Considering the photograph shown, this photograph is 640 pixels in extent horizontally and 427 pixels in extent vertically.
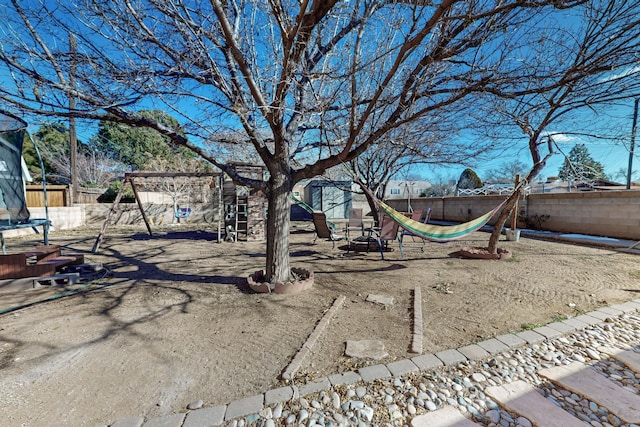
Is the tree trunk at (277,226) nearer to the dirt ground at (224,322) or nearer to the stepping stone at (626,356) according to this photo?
the dirt ground at (224,322)

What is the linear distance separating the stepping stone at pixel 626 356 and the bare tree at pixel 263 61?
2435mm

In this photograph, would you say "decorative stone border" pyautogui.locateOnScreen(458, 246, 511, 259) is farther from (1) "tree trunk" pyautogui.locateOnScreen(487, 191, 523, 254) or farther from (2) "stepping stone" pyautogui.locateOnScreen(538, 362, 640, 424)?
(2) "stepping stone" pyautogui.locateOnScreen(538, 362, 640, 424)

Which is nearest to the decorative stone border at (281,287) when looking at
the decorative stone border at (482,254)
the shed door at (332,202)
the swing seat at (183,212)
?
the decorative stone border at (482,254)

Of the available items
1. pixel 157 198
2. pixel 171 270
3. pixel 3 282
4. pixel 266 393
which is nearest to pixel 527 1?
pixel 266 393

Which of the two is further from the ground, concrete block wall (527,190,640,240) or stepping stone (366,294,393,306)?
concrete block wall (527,190,640,240)

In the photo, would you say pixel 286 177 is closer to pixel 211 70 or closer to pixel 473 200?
pixel 211 70

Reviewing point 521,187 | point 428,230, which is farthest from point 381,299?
point 521,187

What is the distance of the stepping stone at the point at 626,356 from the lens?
1.80 m

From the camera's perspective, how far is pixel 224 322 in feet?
8.18

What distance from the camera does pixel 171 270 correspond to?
4.32 m

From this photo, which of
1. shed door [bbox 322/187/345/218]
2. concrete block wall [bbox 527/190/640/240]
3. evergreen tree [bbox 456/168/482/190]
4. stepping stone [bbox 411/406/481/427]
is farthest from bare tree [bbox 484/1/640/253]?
evergreen tree [bbox 456/168/482/190]

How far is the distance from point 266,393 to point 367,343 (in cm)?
89

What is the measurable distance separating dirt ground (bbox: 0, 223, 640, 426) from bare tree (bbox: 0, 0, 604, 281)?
994 mm

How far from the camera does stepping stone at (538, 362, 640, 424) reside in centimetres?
143
